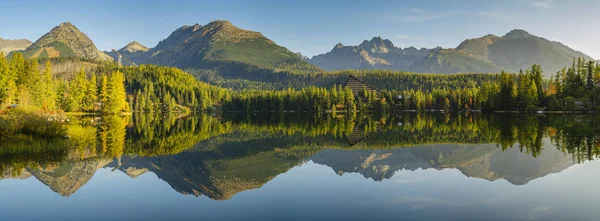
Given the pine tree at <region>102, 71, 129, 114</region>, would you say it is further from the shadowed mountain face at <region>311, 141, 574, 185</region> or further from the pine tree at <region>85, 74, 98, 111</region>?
the shadowed mountain face at <region>311, 141, 574, 185</region>

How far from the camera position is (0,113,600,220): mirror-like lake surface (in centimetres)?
1742

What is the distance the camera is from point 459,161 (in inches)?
1257

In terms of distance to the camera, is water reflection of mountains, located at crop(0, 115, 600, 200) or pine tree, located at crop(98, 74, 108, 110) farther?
pine tree, located at crop(98, 74, 108, 110)

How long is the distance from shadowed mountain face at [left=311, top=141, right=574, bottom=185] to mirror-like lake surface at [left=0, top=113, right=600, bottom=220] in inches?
4.4

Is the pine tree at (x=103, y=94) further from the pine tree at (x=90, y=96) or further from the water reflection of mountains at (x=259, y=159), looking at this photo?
the water reflection of mountains at (x=259, y=159)

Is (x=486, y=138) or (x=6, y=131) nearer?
(x=6, y=131)

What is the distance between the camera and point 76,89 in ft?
429

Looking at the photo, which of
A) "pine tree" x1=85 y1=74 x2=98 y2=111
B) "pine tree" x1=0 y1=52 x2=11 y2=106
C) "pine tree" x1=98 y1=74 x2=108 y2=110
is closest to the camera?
"pine tree" x1=0 y1=52 x2=11 y2=106

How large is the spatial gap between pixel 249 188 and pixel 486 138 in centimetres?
3507

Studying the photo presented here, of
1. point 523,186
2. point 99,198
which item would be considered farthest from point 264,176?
point 523,186

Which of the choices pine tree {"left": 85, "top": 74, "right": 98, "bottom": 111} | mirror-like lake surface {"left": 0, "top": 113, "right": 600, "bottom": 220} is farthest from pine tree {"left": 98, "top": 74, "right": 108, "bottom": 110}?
mirror-like lake surface {"left": 0, "top": 113, "right": 600, "bottom": 220}

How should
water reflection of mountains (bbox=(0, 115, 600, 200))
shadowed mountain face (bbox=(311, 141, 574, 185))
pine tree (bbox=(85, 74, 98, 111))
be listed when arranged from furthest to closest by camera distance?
pine tree (bbox=(85, 74, 98, 111))
shadowed mountain face (bbox=(311, 141, 574, 185))
water reflection of mountains (bbox=(0, 115, 600, 200))

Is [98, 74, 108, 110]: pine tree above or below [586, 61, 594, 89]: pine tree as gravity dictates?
below

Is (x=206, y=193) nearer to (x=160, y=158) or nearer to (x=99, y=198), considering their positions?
(x=99, y=198)
